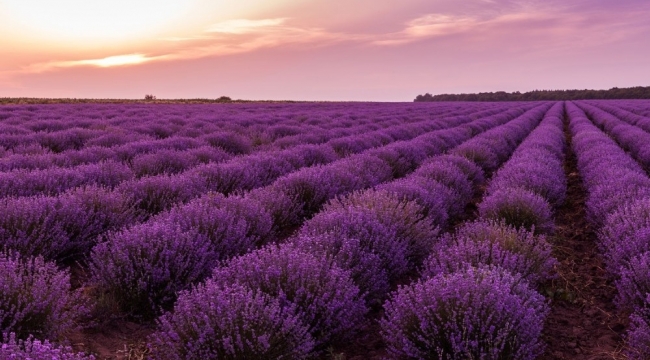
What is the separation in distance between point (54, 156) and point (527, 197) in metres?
6.67

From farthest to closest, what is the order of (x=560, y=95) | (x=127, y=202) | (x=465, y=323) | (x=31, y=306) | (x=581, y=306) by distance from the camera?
(x=560, y=95) < (x=127, y=202) < (x=581, y=306) < (x=31, y=306) < (x=465, y=323)

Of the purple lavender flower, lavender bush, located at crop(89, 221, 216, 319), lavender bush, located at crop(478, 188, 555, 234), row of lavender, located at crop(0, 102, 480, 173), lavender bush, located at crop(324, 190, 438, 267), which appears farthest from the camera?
row of lavender, located at crop(0, 102, 480, 173)

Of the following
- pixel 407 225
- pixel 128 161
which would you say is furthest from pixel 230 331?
pixel 128 161

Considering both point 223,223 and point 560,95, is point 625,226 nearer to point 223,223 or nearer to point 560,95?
point 223,223

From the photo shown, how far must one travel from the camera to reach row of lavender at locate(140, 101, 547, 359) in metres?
2.21

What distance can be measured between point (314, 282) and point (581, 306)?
86.2 inches

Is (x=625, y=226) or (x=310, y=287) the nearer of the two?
(x=310, y=287)

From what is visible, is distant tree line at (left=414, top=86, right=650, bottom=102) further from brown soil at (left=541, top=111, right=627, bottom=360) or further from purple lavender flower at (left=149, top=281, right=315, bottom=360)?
purple lavender flower at (left=149, top=281, right=315, bottom=360)

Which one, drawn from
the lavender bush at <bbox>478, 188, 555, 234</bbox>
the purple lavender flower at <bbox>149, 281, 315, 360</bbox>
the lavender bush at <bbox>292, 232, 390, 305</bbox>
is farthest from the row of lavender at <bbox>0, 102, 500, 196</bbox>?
the lavender bush at <bbox>478, 188, 555, 234</bbox>

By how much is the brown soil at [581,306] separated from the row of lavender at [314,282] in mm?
1031

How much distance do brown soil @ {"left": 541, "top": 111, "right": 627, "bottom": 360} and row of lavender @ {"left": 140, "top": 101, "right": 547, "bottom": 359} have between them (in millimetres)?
1031

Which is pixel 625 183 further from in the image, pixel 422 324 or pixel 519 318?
pixel 422 324

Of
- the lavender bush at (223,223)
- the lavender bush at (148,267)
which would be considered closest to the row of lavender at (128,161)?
the lavender bush at (223,223)

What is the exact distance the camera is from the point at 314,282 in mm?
2611
